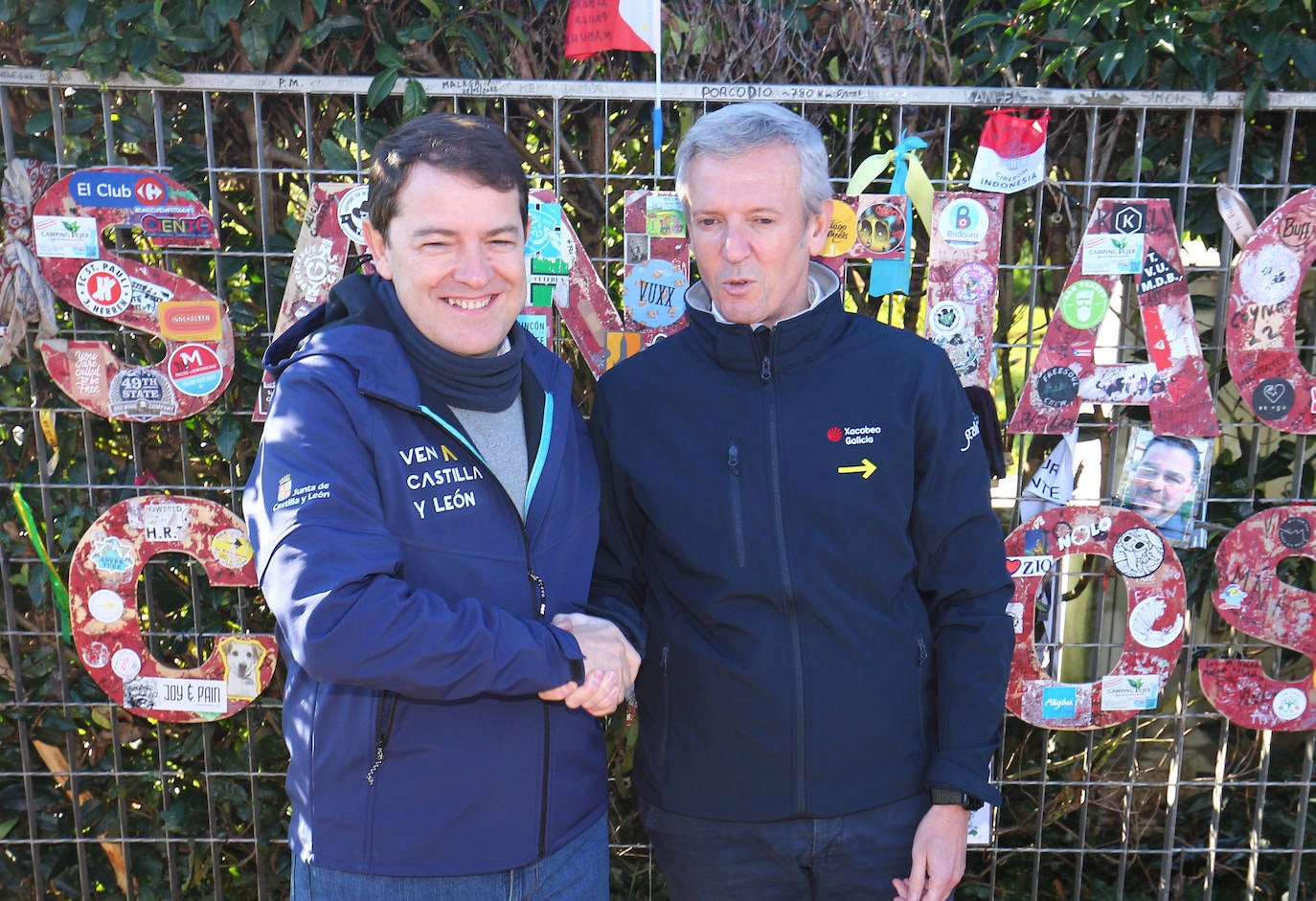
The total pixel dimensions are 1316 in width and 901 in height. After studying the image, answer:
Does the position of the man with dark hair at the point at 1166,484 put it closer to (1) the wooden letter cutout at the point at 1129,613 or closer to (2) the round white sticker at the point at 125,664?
(1) the wooden letter cutout at the point at 1129,613

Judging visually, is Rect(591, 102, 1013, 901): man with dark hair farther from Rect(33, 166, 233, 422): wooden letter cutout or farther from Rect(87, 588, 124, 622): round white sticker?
Rect(87, 588, 124, 622): round white sticker

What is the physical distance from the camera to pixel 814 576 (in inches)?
75.5

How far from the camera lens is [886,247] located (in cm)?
262

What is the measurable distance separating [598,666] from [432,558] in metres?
0.33

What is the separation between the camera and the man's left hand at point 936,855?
1.92 meters

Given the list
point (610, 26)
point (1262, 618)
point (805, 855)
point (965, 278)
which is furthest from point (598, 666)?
point (1262, 618)

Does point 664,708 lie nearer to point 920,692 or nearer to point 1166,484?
point 920,692

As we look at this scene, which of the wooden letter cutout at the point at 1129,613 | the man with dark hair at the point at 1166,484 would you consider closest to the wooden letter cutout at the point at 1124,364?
the man with dark hair at the point at 1166,484

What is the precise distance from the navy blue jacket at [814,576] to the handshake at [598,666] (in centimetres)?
12

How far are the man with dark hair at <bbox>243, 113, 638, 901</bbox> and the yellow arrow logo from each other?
0.51 metres

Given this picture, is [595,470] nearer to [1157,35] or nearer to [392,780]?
[392,780]

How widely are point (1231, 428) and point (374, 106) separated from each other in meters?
2.65

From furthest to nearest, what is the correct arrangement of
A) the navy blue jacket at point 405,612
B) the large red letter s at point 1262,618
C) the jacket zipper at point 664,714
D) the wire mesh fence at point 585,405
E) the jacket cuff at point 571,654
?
the large red letter s at point 1262,618 < the wire mesh fence at point 585,405 < the jacket zipper at point 664,714 < the jacket cuff at point 571,654 < the navy blue jacket at point 405,612

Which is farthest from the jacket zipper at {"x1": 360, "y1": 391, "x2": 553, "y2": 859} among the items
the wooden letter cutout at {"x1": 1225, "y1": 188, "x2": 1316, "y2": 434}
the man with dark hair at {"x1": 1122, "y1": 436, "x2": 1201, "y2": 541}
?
the wooden letter cutout at {"x1": 1225, "y1": 188, "x2": 1316, "y2": 434}
